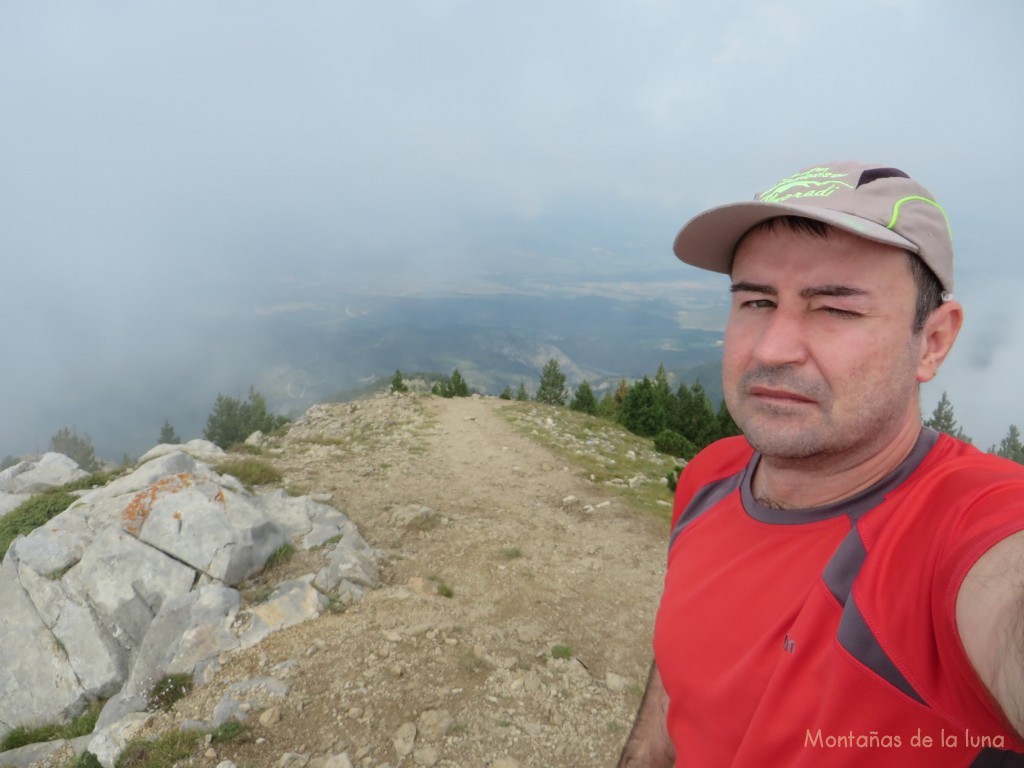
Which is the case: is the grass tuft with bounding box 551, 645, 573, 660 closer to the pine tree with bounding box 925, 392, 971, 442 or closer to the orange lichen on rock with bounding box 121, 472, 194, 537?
the orange lichen on rock with bounding box 121, 472, 194, 537

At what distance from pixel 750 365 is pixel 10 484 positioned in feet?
57.0

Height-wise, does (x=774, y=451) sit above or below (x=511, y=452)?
above

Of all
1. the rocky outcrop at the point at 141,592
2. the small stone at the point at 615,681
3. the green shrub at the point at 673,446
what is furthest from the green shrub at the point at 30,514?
the green shrub at the point at 673,446

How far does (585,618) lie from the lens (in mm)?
7332

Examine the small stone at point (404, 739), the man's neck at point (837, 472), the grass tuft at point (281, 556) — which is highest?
the man's neck at point (837, 472)

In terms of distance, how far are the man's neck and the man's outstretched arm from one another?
1402 millimetres

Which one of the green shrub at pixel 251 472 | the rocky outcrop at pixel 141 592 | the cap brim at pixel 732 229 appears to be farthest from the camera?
the green shrub at pixel 251 472

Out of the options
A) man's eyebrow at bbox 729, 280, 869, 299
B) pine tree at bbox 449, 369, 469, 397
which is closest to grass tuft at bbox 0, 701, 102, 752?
man's eyebrow at bbox 729, 280, 869, 299

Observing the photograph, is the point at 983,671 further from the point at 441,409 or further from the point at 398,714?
the point at 441,409

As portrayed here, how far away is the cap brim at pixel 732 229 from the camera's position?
1.67m

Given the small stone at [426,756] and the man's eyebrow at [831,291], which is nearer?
the man's eyebrow at [831,291]

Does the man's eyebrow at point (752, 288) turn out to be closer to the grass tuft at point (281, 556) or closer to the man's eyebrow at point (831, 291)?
the man's eyebrow at point (831, 291)

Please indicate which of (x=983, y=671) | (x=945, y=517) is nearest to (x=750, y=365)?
(x=945, y=517)

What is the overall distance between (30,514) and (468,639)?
9.37m
